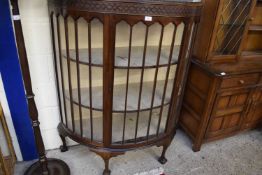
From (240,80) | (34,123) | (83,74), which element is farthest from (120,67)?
(240,80)

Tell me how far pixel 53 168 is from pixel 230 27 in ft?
5.91

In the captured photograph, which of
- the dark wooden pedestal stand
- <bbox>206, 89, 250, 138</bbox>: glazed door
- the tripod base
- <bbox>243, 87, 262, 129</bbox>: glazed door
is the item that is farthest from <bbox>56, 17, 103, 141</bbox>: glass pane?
<bbox>243, 87, 262, 129</bbox>: glazed door

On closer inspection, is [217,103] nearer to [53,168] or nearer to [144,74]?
[144,74]

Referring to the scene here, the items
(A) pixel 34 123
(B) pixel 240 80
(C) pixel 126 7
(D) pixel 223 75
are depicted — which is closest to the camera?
(C) pixel 126 7

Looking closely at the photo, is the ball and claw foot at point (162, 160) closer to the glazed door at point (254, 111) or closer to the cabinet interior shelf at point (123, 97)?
the cabinet interior shelf at point (123, 97)

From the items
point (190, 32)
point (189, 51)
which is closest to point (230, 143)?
point (189, 51)

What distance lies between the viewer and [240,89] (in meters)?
1.74

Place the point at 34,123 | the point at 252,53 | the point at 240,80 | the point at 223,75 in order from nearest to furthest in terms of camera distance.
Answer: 1. the point at 34,123
2. the point at 223,75
3. the point at 240,80
4. the point at 252,53

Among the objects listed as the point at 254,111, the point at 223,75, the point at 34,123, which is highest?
the point at 223,75

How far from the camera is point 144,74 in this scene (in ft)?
4.23

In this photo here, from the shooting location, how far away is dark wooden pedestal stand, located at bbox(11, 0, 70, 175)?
1.06 meters

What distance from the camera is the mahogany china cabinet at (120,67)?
110 cm

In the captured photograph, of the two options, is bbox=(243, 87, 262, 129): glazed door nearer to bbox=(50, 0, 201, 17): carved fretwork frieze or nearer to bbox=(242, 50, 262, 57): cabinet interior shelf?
bbox=(242, 50, 262, 57): cabinet interior shelf

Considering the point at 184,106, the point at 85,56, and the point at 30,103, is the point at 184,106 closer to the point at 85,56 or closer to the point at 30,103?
the point at 85,56
